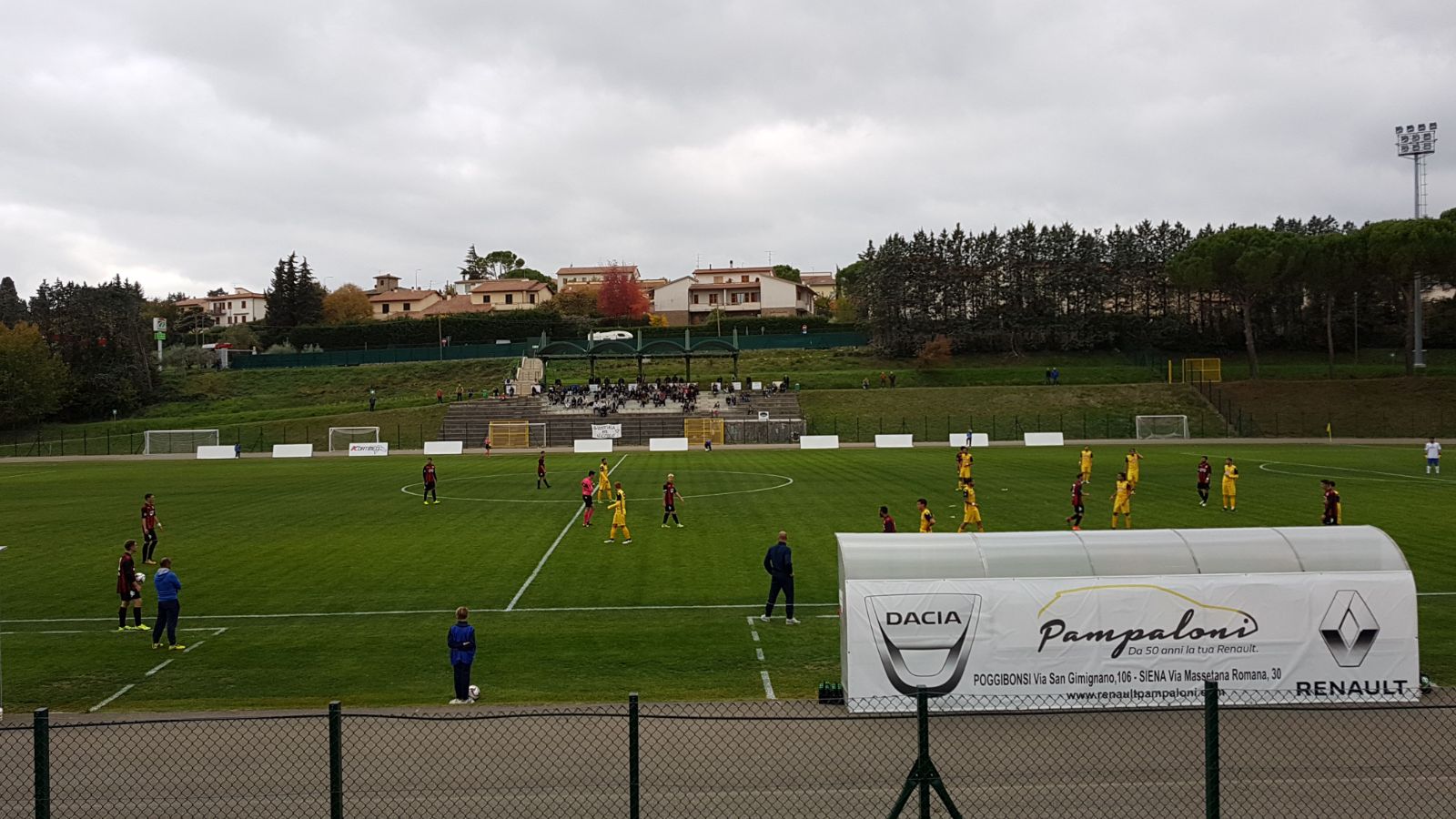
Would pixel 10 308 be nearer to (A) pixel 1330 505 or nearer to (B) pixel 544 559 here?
(B) pixel 544 559

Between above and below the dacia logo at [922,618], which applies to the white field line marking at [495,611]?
below

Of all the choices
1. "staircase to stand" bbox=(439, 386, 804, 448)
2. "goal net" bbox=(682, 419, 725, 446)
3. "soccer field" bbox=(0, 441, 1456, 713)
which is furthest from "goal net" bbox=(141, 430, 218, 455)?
"goal net" bbox=(682, 419, 725, 446)

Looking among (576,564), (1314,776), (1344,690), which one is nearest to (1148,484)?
(576,564)

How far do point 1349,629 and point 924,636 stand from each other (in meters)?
5.18

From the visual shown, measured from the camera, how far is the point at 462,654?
510 inches

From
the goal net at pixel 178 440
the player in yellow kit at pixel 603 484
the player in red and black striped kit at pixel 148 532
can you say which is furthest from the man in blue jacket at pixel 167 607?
the goal net at pixel 178 440

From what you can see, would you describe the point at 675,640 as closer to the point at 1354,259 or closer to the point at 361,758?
the point at 361,758

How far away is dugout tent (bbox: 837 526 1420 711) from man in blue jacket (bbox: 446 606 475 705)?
4.92m

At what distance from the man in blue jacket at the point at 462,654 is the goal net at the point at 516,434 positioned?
57.3 metres

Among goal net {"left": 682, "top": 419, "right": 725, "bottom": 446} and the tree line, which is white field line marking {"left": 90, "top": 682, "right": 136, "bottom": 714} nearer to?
goal net {"left": 682, "top": 419, "right": 725, "bottom": 446}

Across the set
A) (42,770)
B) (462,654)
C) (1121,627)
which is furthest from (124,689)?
(1121,627)

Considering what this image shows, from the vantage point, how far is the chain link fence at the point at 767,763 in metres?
9.21

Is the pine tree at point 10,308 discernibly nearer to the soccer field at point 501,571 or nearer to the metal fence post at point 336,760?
the soccer field at point 501,571

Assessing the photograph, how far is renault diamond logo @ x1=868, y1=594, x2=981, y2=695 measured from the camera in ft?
38.9
